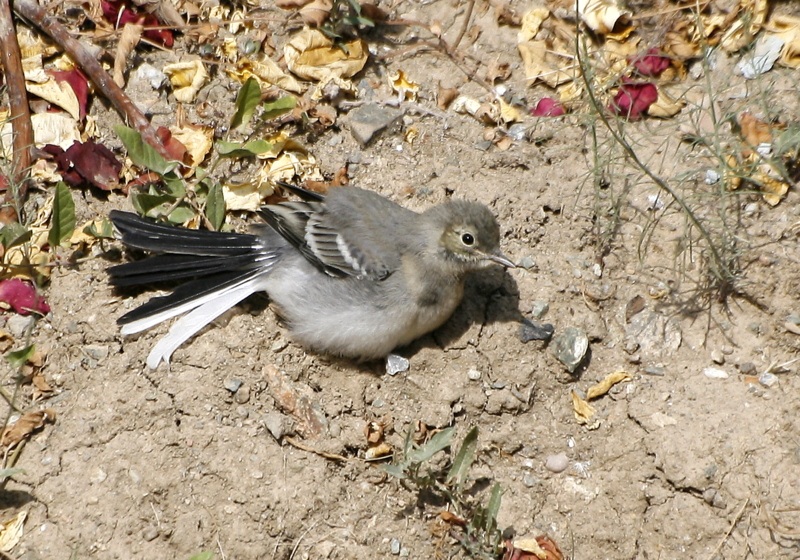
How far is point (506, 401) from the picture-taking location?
5.43 m

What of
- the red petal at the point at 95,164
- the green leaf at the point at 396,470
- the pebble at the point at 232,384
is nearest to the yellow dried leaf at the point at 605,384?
the green leaf at the point at 396,470

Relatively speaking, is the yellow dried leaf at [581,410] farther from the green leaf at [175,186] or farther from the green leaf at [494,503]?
the green leaf at [175,186]

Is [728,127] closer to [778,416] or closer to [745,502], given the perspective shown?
[778,416]

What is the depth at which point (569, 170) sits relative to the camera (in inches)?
246

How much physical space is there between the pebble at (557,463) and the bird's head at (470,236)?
3.92 feet

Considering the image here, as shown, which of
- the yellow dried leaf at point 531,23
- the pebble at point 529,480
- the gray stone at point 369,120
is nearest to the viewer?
the pebble at point 529,480

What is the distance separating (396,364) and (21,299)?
2409 millimetres

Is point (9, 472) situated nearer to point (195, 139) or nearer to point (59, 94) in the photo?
point (195, 139)

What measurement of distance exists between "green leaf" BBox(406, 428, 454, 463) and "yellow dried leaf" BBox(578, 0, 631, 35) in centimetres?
349

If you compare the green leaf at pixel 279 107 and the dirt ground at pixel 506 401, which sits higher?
the green leaf at pixel 279 107

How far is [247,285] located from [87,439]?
4.52 feet

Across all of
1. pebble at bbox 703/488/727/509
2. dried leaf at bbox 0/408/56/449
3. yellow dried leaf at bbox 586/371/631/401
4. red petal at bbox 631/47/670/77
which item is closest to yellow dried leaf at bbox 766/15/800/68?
red petal at bbox 631/47/670/77

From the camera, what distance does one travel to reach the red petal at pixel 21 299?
18.2ft

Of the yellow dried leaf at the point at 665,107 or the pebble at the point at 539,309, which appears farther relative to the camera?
the yellow dried leaf at the point at 665,107
